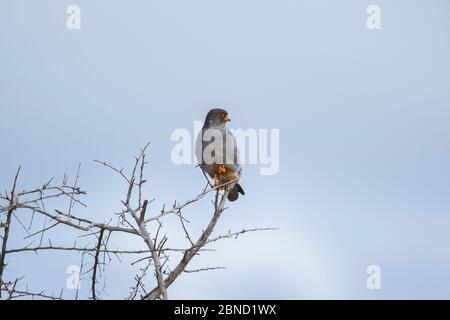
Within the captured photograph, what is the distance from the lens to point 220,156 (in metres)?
11.1

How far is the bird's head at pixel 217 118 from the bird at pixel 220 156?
0.75ft

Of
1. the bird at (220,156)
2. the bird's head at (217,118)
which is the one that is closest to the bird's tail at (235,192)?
the bird at (220,156)

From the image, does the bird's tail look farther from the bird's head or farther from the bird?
the bird's head

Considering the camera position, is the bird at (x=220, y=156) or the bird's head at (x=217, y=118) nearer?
the bird at (x=220, y=156)

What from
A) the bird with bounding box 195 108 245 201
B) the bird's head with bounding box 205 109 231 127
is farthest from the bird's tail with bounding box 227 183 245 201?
the bird's head with bounding box 205 109 231 127

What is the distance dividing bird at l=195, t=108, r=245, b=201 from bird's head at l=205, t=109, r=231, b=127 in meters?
0.23

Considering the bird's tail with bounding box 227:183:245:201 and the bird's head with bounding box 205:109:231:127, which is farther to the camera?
the bird's head with bounding box 205:109:231:127

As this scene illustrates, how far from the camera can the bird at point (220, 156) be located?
36.5 feet

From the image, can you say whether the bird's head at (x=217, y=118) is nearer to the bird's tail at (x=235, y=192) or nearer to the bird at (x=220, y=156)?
the bird at (x=220, y=156)

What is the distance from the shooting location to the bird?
11117 millimetres

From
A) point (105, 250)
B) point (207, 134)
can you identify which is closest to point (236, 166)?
point (207, 134)
